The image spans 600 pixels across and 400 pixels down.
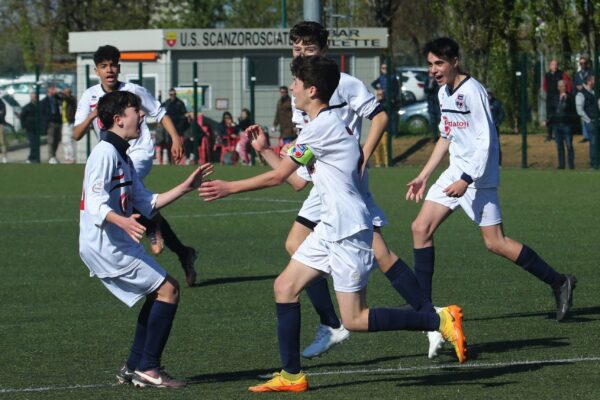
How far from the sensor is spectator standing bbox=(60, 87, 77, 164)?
30905 mm

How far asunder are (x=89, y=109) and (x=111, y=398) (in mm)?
5199

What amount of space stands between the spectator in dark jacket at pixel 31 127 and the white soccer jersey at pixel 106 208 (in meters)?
24.8

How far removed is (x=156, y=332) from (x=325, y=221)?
44.5 inches

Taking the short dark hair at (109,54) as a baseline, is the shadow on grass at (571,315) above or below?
below

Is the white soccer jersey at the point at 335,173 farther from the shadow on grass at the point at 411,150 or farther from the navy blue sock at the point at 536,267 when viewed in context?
the shadow on grass at the point at 411,150

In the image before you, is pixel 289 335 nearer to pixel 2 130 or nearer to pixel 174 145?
pixel 174 145

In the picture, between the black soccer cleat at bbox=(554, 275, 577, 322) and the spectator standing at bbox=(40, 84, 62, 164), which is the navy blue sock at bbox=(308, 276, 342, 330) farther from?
the spectator standing at bbox=(40, 84, 62, 164)

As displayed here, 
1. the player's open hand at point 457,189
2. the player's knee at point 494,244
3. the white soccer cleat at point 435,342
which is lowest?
the white soccer cleat at point 435,342

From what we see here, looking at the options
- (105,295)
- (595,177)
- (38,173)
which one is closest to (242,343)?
(105,295)

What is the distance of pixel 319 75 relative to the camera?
22.6ft

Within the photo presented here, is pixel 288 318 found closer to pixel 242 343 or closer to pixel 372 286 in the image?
pixel 242 343

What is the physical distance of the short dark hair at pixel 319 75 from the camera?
6.90 meters

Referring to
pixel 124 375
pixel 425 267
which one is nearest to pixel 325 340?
pixel 124 375

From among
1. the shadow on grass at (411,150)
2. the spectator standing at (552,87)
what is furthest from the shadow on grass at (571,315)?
the shadow on grass at (411,150)
